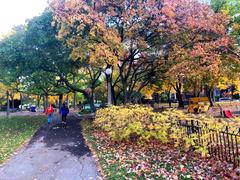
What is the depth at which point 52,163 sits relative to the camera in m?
7.45

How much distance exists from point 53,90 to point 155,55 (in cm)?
1736

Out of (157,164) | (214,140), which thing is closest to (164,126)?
(157,164)

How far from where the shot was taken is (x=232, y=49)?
18.2 m

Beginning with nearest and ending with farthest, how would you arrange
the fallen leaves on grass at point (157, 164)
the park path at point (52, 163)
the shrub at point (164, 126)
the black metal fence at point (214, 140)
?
the fallen leaves on grass at point (157, 164)
the black metal fence at point (214, 140)
the park path at point (52, 163)
the shrub at point (164, 126)

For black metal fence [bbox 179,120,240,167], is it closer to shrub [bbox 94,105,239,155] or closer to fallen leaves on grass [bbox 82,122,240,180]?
shrub [bbox 94,105,239,155]

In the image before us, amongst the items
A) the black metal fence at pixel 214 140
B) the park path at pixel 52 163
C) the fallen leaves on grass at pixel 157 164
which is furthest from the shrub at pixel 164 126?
the park path at pixel 52 163

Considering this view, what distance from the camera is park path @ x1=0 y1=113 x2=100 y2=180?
631 cm

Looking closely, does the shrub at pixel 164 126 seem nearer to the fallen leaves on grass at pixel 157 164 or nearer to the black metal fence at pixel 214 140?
the black metal fence at pixel 214 140

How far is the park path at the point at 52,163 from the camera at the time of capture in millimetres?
6312

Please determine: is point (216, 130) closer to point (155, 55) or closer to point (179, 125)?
point (179, 125)

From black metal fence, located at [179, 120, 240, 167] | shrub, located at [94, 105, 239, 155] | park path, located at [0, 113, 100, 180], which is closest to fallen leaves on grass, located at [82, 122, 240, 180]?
black metal fence, located at [179, 120, 240, 167]

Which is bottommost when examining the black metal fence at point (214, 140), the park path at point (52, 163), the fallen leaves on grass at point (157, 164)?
the park path at point (52, 163)

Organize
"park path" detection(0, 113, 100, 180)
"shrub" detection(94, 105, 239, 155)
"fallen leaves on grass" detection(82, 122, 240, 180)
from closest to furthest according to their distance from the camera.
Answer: "fallen leaves on grass" detection(82, 122, 240, 180), "park path" detection(0, 113, 100, 180), "shrub" detection(94, 105, 239, 155)

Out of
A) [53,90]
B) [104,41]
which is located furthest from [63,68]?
[53,90]
